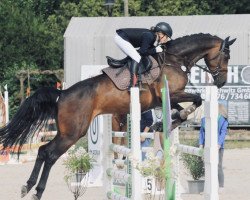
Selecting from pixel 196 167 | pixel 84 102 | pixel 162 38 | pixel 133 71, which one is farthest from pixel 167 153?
pixel 196 167

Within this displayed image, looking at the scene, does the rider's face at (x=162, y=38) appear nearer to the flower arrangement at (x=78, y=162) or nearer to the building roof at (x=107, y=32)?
the flower arrangement at (x=78, y=162)

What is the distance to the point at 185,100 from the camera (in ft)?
35.7

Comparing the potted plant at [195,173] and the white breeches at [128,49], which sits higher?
the white breeches at [128,49]

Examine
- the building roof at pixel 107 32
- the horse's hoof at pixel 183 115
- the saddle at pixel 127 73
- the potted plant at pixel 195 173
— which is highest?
the building roof at pixel 107 32

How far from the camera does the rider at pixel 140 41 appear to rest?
36.2 feet

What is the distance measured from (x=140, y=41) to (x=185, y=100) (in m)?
0.90

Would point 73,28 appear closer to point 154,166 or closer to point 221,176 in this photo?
point 221,176

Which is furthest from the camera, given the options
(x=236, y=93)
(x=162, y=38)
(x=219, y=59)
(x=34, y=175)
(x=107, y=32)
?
(x=107, y=32)

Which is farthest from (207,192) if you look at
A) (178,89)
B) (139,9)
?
(139,9)

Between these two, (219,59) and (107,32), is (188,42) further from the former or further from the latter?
(107,32)

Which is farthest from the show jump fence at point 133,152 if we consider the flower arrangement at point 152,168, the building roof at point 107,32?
the building roof at point 107,32

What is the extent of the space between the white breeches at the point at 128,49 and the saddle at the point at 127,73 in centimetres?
Answer: 12

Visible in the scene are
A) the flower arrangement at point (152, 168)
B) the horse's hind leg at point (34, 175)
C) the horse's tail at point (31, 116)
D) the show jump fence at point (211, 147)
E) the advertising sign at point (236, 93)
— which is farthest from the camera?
the advertising sign at point (236, 93)

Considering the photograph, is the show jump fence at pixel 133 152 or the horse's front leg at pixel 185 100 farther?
the horse's front leg at pixel 185 100
